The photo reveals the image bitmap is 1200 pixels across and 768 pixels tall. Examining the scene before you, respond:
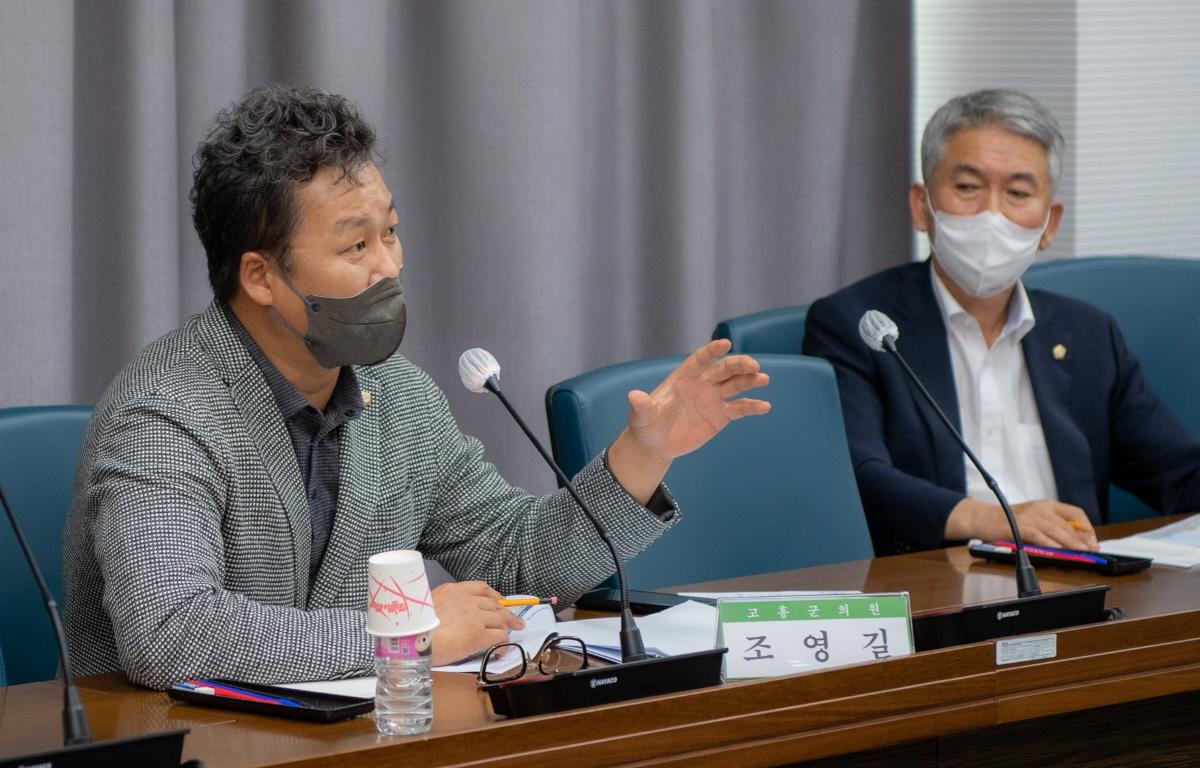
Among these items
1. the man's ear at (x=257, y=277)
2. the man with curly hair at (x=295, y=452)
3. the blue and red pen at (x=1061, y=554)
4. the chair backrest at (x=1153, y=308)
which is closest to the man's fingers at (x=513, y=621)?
the man with curly hair at (x=295, y=452)

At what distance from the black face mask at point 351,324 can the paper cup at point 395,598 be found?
53 cm

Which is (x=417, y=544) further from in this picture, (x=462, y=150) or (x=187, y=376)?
(x=462, y=150)

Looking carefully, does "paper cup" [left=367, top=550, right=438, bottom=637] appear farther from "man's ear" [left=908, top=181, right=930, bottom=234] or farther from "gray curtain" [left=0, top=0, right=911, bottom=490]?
"man's ear" [left=908, top=181, right=930, bottom=234]

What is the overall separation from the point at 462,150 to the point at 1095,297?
138 centimetres

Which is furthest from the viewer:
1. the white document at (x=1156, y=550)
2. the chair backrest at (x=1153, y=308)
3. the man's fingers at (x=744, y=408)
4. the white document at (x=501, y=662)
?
the chair backrest at (x=1153, y=308)

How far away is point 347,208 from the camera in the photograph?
1.87 metres

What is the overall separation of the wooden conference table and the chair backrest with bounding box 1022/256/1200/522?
4.13ft

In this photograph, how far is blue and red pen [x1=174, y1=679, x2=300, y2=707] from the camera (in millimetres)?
1455

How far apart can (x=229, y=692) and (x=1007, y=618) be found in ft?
2.81

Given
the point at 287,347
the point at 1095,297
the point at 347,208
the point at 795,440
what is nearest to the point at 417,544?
the point at 287,347

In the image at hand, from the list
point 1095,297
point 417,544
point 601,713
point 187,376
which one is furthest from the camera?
point 1095,297

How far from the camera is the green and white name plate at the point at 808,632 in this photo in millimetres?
1564

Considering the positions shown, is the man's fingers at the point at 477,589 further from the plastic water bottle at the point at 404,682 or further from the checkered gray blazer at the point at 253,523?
the plastic water bottle at the point at 404,682

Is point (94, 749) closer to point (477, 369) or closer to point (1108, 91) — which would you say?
point (477, 369)
